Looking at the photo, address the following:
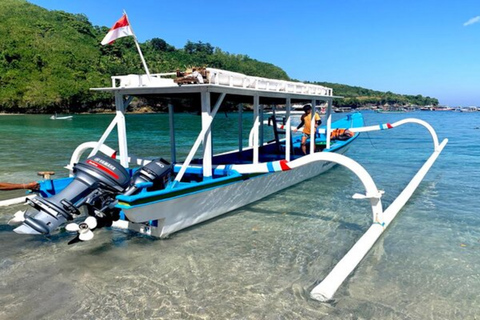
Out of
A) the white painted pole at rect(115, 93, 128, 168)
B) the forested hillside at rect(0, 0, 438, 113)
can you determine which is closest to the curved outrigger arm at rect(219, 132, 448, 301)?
the white painted pole at rect(115, 93, 128, 168)

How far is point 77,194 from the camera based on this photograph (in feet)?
16.7

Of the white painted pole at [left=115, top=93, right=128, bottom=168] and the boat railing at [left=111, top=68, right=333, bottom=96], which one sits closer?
the boat railing at [left=111, top=68, right=333, bottom=96]

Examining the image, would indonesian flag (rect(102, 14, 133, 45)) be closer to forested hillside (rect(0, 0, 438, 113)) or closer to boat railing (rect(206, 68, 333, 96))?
boat railing (rect(206, 68, 333, 96))

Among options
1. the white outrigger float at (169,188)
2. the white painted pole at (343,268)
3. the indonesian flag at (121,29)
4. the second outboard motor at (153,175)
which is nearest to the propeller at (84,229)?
the white outrigger float at (169,188)

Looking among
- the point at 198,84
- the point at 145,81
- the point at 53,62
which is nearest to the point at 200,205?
the point at 198,84

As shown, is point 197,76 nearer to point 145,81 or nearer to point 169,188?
point 145,81

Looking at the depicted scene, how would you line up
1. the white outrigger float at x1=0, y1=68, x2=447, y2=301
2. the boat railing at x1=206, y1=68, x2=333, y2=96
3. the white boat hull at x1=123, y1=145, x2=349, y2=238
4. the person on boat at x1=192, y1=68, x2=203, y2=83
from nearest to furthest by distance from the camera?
the white outrigger float at x1=0, y1=68, x2=447, y2=301 < the white boat hull at x1=123, y1=145, x2=349, y2=238 < the person on boat at x1=192, y1=68, x2=203, y2=83 < the boat railing at x1=206, y1=68, x2=333, y2=96

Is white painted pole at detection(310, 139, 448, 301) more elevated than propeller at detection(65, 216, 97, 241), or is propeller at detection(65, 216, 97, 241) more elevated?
propeller at detection(65, 216, 97, 241)

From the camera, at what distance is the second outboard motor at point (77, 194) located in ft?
15.5

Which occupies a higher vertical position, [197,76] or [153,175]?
[197,76]

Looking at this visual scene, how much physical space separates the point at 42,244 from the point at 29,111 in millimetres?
76223

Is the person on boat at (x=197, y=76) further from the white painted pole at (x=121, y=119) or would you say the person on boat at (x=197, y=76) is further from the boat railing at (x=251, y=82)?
the white painted pole at (x=121, y=119)

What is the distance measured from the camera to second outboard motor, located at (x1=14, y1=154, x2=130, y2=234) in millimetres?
4738

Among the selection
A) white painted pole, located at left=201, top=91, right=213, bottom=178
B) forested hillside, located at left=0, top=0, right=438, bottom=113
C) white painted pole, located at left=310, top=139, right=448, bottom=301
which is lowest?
white painted pole, located at left=310, top=139, right=448, bottom=301
